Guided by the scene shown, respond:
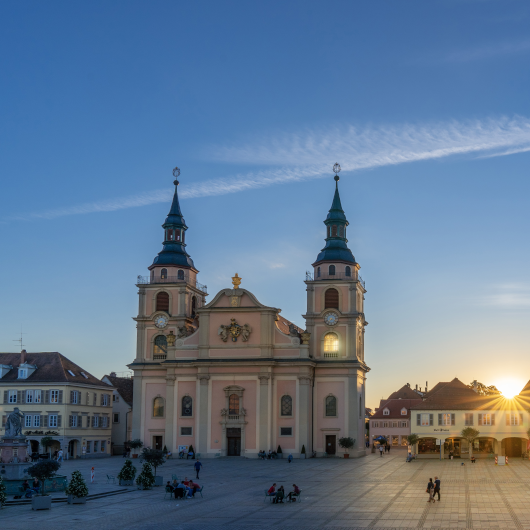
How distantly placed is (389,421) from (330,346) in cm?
4299

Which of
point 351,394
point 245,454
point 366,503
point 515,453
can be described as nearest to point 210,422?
point 245,454

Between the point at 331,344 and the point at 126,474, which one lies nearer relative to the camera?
the point at 126,474

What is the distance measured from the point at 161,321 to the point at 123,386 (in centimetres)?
1732

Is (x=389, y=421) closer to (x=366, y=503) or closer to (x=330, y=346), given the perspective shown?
(x=330, y=346)

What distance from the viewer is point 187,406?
7981cm

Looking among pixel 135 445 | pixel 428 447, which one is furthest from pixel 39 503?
pixel 428 447

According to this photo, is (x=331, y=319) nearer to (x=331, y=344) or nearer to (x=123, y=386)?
(x=331, y=344)

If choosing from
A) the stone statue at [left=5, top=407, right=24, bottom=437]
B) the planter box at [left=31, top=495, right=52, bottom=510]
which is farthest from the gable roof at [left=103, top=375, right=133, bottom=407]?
the planter box at [left=31, top=495, right=52, bottom=510]

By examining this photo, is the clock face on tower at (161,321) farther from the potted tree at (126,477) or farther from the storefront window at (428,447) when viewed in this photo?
the potted tree at (126,477)

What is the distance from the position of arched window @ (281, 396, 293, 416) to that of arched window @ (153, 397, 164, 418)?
13.1 metres

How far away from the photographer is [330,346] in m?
81.3

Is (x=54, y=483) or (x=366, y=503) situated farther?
(x=54, y=483)

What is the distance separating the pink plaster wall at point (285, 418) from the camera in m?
76.8

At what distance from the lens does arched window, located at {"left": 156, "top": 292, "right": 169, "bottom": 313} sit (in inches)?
3408
